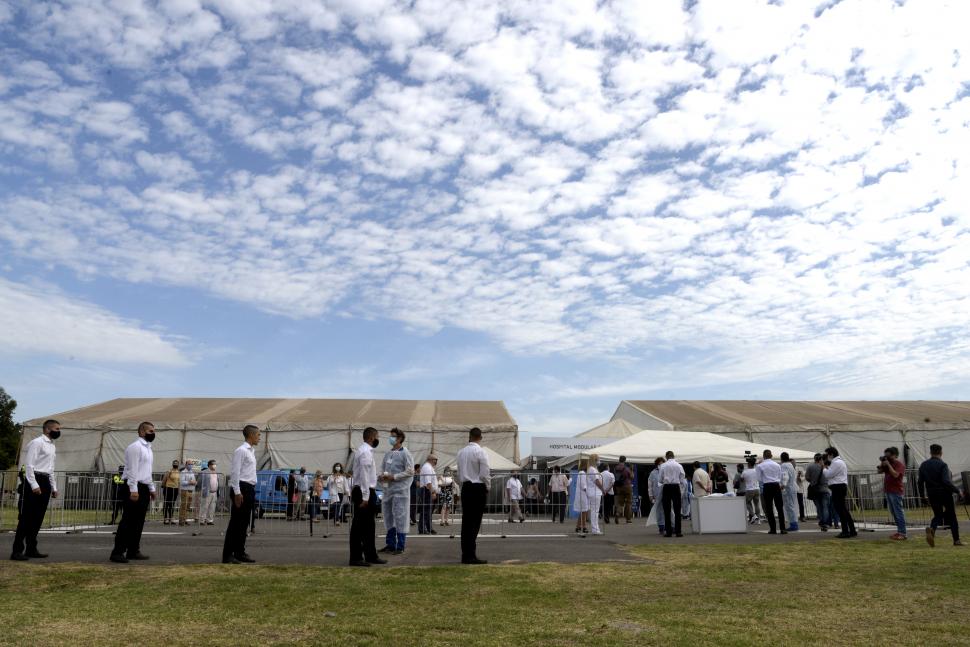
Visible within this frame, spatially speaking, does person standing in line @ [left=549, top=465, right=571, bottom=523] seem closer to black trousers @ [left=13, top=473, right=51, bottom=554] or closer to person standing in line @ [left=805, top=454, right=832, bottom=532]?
person standing in line @ [left=805, top=454, right=832, bottom=532]

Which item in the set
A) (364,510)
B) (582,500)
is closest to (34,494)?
(364,510)

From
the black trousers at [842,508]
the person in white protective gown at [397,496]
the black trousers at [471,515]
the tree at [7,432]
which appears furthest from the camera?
the tree at [7,432]

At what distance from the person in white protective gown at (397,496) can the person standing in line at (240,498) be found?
6.69 ft

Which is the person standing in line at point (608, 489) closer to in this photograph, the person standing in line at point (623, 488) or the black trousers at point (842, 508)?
the person standing in line at point (623, 488)

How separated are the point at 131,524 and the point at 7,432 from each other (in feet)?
193

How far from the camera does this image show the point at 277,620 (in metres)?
5.80

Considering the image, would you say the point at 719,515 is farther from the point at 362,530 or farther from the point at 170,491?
the point at 170,491

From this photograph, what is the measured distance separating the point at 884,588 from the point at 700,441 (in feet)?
49.7

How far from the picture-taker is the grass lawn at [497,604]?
5270 mm

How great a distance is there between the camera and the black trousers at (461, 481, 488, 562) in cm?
961

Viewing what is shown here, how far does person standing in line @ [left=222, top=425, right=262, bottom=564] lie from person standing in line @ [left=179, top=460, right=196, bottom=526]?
9647mm

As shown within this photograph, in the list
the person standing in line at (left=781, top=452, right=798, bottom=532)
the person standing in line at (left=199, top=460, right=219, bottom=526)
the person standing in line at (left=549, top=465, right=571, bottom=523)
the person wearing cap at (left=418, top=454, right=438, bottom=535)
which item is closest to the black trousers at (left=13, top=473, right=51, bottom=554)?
the person wearing cap at (left=418, top=454, right=438, bottom=535)

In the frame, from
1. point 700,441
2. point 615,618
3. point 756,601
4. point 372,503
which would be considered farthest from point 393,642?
point 700,441

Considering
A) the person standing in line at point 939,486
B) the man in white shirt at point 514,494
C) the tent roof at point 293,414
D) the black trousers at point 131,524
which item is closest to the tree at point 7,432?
the tent roof at point 293,414
